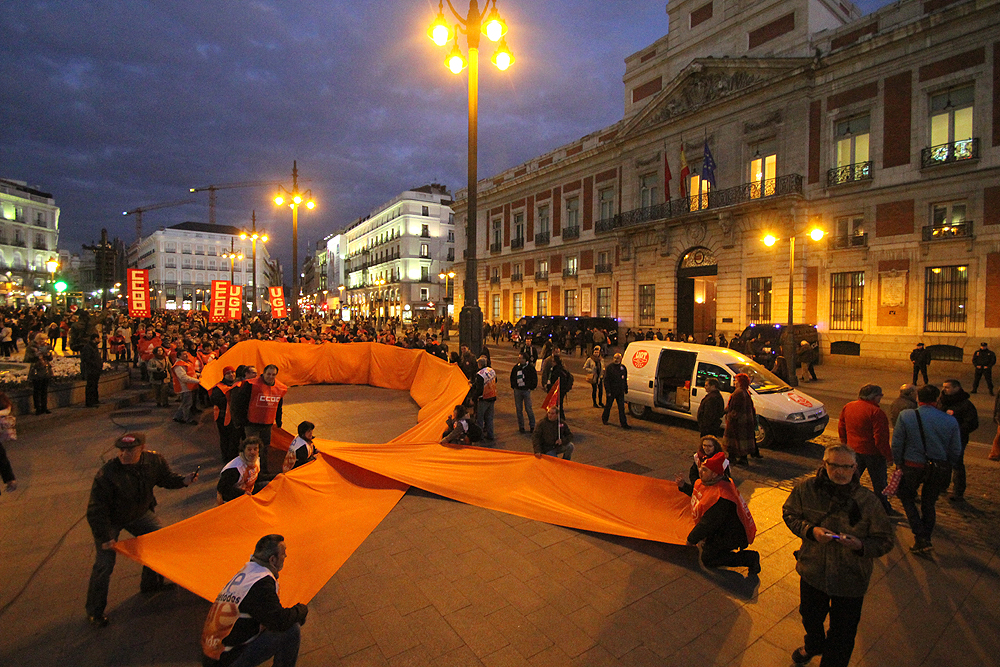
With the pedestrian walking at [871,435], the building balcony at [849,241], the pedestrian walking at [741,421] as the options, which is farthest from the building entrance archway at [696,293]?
the pedestrian walking at [871,435]

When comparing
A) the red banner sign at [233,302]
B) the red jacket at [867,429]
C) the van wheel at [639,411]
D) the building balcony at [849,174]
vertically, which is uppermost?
the building balcony at [849,174]

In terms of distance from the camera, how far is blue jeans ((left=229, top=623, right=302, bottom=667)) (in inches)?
120

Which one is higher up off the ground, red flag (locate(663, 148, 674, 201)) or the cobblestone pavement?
red flag (locate(663, 148, 674, 201))

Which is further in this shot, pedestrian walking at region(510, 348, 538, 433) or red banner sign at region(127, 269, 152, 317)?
red banner sign at region(127, 269, 152, 317)

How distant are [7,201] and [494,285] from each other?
65337mm

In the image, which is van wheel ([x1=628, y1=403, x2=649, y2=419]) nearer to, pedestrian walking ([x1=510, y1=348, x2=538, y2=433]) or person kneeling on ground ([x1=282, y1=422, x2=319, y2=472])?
pedestrian walking ([x1=510, y1=348, x2=538, y2=433])

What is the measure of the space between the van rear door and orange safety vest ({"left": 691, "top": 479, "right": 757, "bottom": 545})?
233 inches

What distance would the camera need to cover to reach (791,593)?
14.9ft

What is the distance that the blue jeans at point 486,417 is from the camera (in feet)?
31.6

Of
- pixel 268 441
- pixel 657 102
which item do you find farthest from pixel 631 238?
pixel 268 441

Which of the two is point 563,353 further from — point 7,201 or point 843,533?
point 7,201

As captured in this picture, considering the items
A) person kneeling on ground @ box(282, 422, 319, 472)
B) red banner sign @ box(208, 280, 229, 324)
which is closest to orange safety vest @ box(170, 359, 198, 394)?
person kneeling on ground @ box(282, 422, 319, 472)

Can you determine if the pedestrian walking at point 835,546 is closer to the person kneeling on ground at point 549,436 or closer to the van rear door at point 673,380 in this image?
the person kneeling on ground at point 549,436

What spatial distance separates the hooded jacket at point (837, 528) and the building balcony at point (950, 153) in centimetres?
2373
